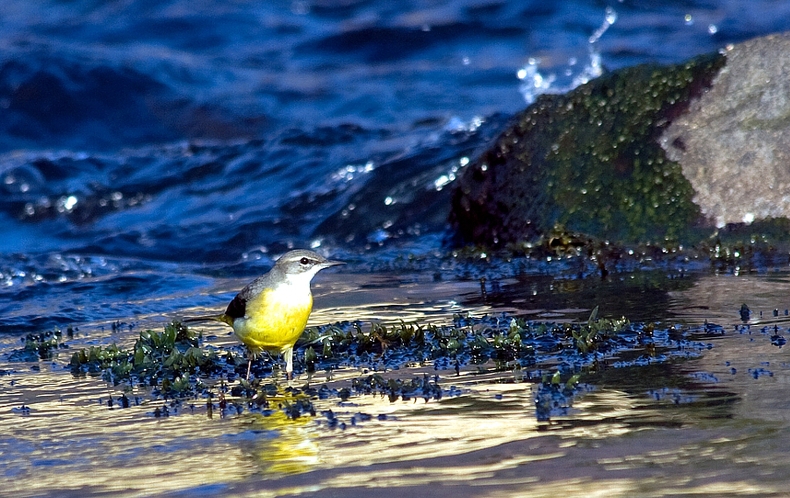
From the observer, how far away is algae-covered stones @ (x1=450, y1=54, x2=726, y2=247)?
9.34 meters

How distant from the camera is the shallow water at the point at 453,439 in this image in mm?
3887

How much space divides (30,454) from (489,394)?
2142 mm

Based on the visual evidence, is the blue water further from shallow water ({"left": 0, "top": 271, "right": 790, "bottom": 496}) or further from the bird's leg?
shallow water ({"left": 0, "top": 271, "right": 790, "bottom": 496})

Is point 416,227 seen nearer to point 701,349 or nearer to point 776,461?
point 701,349

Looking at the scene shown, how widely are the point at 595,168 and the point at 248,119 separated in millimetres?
11821

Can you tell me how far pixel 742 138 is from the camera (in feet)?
30.4

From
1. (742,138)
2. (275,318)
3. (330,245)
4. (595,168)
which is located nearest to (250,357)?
(275,318)

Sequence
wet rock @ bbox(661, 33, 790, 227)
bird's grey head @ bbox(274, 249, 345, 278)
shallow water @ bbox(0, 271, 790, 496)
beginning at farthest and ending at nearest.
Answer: wet rock @ bbox(661, 33, 790, 227) → bird's grey head @ bbox(274, 249, 345, 278) → shallow water @ bbox(0, 271, 790, 496)

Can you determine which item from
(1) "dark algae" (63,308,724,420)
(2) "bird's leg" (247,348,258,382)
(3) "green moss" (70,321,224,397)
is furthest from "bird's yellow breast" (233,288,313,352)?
(3) "green moss" (70,321,224,397)

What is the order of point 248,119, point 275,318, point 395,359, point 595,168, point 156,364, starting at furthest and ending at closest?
point 248,119
point 595,168
point 156,364
point 395,359
point 275,318

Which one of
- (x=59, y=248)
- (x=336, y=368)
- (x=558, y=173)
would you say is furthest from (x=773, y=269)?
(x=59, y=248)

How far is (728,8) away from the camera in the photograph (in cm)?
2314

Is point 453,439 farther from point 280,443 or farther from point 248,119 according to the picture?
point 248,119

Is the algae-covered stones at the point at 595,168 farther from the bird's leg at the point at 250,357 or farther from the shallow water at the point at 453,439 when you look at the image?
the bird's leg at the point at 250,357
